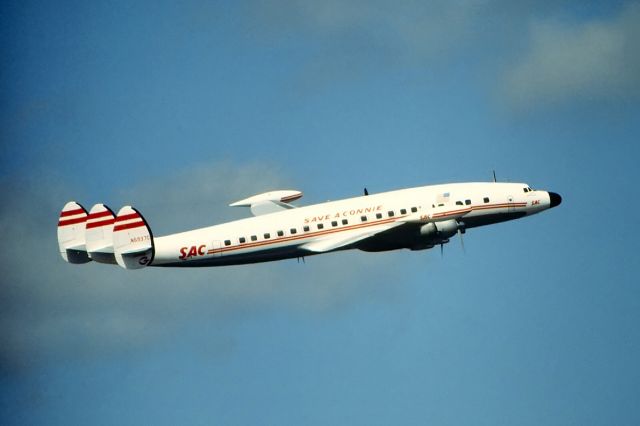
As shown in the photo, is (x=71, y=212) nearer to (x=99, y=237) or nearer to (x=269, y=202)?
(x=99, y=237)

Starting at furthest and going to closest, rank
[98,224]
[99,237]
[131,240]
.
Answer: [98,224]
[99,237]
[131,240]

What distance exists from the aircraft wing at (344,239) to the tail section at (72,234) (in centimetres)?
1194

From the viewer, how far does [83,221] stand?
2606 inches

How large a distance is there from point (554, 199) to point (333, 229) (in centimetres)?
1395

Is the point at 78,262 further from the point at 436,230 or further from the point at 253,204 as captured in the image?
the point at 436,230

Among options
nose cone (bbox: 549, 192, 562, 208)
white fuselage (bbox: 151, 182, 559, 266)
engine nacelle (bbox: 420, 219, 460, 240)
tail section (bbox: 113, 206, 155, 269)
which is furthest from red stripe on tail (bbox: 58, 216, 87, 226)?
nose cone (bbox: 549, 192, 562, 208)

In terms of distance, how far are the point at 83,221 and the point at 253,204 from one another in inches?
371

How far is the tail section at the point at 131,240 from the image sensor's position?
208 ft

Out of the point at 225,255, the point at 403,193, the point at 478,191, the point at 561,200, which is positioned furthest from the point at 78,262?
the point at 561,200

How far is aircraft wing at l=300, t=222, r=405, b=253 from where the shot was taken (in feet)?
210

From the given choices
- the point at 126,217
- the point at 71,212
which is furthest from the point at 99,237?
the point at 71,212

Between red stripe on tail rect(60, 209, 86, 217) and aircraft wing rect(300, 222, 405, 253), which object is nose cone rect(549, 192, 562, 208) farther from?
red stripe on tail rect(60, 209, 86, 217)

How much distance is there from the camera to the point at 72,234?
65938 millimetres

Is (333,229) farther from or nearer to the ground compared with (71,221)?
nearer to the ground
